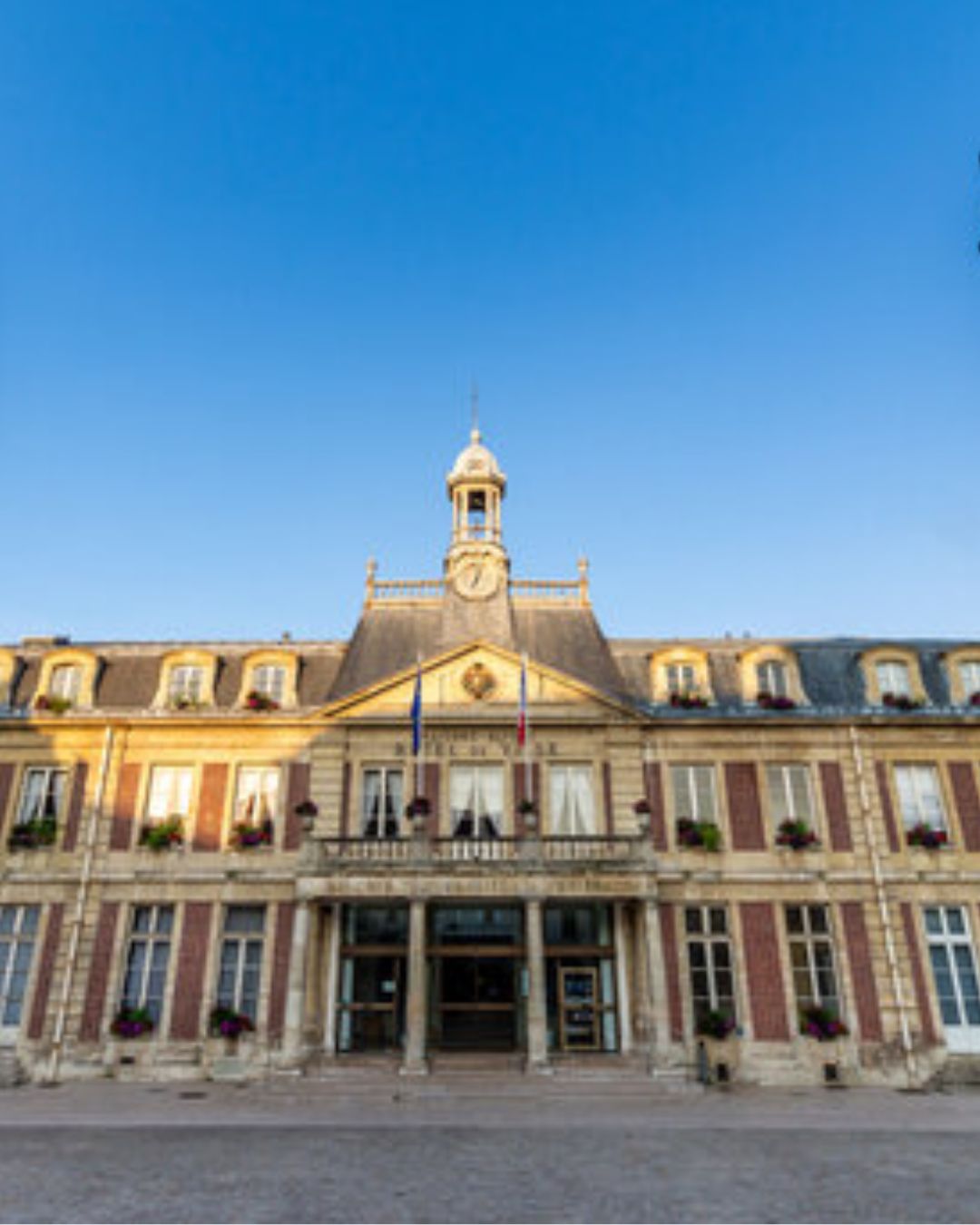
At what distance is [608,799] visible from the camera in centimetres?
2028

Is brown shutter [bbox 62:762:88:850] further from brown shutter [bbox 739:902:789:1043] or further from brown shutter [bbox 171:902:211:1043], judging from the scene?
brown shutter [bbox 739:902:789:1043]

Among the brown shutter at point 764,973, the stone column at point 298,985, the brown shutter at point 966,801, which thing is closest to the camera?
the stone column at point 298,985

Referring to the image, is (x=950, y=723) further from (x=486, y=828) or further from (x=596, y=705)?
(x=486, y=828)

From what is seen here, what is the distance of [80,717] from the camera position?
21.4 metres

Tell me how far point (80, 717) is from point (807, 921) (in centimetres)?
1878

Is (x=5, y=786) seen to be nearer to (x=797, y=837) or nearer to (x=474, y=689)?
(x=474, y=689)

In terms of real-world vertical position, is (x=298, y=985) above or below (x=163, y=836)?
below

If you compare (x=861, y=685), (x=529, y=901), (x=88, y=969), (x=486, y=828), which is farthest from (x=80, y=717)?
(x=861, y=685)

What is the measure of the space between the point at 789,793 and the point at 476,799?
7851 mm

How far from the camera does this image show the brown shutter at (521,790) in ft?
65.4

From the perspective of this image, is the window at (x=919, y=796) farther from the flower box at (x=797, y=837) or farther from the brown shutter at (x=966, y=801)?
the flower box at (x=797, y=837)

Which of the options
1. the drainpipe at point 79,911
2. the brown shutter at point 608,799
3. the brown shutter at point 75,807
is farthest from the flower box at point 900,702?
the brown shutter at point 75,807

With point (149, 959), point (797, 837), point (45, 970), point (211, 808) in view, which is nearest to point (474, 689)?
point (211, 808)

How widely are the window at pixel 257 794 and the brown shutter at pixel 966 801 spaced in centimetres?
1688
